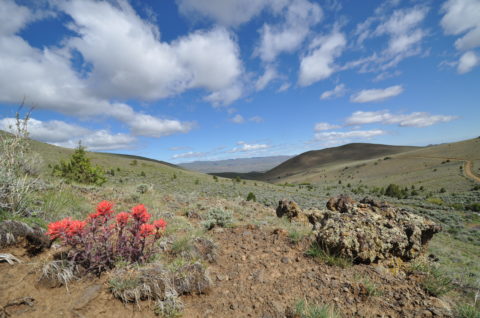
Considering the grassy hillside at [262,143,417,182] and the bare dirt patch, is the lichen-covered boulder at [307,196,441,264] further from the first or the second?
the grassy hillside at [262,143,417,182]

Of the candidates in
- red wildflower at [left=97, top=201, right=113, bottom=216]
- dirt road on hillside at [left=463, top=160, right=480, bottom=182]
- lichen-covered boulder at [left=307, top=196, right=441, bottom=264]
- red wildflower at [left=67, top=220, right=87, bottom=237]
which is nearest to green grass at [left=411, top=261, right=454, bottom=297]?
lichen-covered boulder at [left=307, top=196, right=441, bottom=264]

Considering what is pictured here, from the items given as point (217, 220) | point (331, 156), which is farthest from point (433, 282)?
point (331, 156)

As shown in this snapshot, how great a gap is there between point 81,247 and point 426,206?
31587 mm

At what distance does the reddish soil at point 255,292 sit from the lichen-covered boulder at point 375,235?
0.34m

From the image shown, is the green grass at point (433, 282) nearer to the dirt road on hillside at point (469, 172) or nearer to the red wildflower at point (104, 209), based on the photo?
the red wildflower at point (104, 209)

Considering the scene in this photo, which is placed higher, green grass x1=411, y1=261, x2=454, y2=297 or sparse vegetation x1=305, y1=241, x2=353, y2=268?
sparse vegetation x1=305, y1=241, x2=353, y2=268

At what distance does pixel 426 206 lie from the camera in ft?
79.0

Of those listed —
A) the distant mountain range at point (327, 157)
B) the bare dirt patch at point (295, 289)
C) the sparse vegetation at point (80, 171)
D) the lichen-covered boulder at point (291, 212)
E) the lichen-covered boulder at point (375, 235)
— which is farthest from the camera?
the distant mountain range at point (327, 157)

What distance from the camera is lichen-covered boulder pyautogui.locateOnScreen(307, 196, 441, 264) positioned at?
3988 millimetres

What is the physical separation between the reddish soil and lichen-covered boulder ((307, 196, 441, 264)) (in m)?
0.34

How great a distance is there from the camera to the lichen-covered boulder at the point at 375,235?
13.1 ft

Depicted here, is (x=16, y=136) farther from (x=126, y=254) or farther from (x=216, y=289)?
(x=216, y=289)

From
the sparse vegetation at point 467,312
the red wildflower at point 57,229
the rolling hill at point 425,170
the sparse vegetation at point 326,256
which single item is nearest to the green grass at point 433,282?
the sparse vegetation at point 467,312

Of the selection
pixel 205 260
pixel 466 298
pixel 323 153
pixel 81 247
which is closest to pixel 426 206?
pixel 466 298
